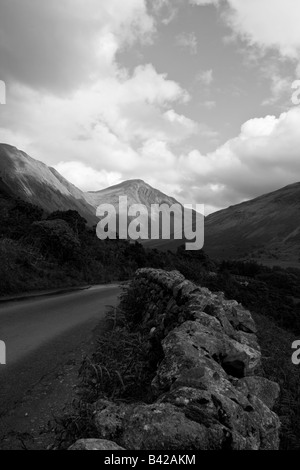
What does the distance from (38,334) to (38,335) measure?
114 millimetres

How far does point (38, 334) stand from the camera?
32.9 ft

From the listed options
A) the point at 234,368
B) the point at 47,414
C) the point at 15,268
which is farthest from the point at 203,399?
the point at 15,268

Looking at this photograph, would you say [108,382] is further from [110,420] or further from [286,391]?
[286,391]

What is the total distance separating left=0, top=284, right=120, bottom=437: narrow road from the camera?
22.0 ft

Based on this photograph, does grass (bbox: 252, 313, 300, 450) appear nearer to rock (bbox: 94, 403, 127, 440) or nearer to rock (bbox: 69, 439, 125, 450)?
rock (bbox: 94, 403, 127, 440)

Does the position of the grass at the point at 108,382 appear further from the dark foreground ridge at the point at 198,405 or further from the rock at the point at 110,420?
the dark foreground ridge at the point at 198,405

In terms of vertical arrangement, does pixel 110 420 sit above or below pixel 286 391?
above

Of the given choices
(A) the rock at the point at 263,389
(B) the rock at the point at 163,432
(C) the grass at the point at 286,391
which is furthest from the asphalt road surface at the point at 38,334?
(C) the grass at the point at 286,391

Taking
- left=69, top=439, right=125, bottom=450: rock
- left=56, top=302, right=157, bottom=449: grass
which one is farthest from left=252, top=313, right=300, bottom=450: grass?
left=69, top=439, right=125, bottom=450: rock

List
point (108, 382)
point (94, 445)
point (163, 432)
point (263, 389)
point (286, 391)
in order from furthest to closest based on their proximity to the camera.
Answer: point (286, 391) < point (108, 382) < point (263, 389) < point (163, 432) < point (94, 445)

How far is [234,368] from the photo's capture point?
6031mm

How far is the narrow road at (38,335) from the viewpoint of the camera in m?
6.71

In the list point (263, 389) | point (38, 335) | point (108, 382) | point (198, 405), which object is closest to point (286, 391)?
point (263, 389)
